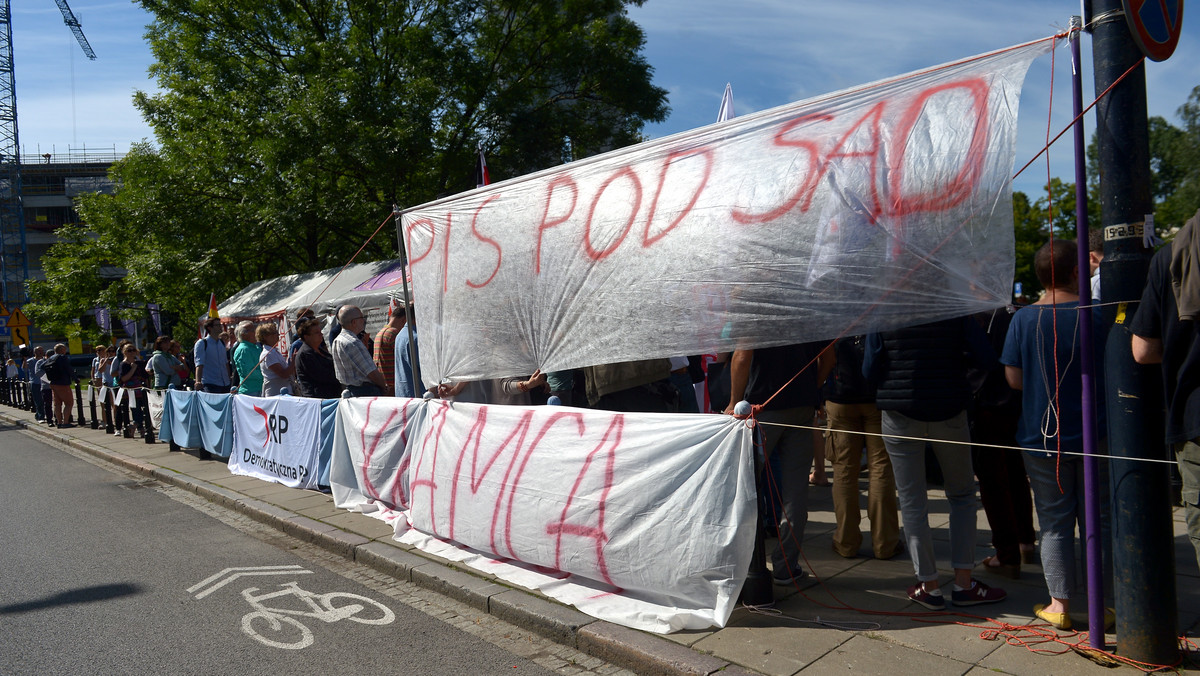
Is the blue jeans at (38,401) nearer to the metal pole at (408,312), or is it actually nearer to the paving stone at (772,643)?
the metal pole at (408,312)

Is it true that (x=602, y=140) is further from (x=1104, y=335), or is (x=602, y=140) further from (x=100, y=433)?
(x=1104, y=335)

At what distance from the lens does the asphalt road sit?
416 cm

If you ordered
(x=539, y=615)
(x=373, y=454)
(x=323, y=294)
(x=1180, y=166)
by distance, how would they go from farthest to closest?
(x=1180, y=166)
(x=323, y=294)
(x=373, y=454)
(x=539, y=615)

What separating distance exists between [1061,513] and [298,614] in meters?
4.21

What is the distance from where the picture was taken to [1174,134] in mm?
29719

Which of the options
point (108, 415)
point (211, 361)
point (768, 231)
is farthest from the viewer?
point (108, 415)

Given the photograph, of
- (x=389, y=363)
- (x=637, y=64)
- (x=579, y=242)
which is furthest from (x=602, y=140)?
(x=579, y=242)

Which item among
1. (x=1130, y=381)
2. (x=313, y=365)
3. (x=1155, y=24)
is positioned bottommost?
(x=1130, y=381)

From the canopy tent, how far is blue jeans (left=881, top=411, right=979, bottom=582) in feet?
31.6

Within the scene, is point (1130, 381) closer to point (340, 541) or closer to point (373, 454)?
point (340, 541)

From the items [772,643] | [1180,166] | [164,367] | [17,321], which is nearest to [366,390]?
[772,643]

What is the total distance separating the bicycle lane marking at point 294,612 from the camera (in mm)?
4516

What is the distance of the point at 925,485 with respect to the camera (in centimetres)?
408

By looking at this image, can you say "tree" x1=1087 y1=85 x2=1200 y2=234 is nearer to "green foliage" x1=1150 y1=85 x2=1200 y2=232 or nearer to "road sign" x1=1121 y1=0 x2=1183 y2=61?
"green foliage" x1=1150 y1=85 x2=1200 y2=232
